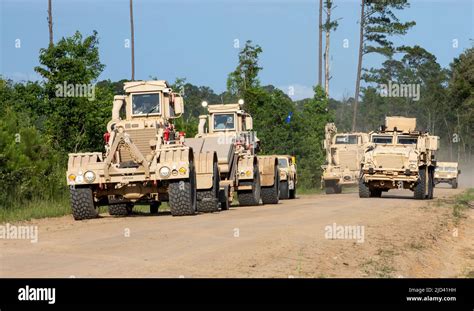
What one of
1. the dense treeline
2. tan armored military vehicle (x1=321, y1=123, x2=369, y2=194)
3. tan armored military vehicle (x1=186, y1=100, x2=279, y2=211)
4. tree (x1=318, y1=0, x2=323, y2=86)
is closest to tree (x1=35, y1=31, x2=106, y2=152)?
the dense treeline

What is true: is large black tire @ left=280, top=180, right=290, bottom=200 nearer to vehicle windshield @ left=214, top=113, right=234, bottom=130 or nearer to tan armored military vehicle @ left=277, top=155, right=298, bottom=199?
tan armored military vehicle @ left=277, top=155, right=298, bottom=199

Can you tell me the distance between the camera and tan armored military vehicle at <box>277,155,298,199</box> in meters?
37.3

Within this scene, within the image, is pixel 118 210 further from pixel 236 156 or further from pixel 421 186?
pixel 421 186

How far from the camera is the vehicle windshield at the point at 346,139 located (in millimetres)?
46125

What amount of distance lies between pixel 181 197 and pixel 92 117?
535 inches

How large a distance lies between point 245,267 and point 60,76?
2388 cm

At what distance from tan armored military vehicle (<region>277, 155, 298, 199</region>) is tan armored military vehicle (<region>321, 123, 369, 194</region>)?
660cm

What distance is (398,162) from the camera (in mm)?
33562

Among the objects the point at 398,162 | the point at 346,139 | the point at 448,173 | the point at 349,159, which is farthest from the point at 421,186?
the point at 448,173

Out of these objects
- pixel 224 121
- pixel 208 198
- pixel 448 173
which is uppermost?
pixel 224 121

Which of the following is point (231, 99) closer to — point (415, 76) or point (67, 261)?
point (67, 261)
